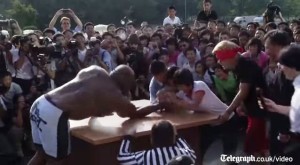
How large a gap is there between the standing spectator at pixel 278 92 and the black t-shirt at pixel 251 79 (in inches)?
6.6

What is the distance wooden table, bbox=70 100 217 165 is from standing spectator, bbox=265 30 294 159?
0.57m

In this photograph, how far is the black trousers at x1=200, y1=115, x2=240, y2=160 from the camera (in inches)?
189

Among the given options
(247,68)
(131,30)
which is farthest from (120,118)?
(131,30)

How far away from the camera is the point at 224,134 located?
4.89 m

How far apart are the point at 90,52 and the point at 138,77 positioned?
821 mm

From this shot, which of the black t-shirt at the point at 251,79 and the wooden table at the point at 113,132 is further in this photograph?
the black t-shirt at the point at 251,79

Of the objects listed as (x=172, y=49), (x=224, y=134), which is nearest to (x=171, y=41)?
(x=172, y=49)

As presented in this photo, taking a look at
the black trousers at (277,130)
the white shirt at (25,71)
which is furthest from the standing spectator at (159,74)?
the white shirt at (25,71)

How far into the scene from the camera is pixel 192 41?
8695mm

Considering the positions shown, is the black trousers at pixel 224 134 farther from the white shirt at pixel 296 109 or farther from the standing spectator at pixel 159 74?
the white shirt at pixel 296 109

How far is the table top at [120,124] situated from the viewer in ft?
13.0

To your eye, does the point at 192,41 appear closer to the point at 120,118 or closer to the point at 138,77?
the point at 138,77

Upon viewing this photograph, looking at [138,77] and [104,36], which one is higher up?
[104,36]

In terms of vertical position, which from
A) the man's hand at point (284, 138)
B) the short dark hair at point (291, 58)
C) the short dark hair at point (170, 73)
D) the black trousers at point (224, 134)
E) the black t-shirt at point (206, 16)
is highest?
the short dark hair at point (291, 58)
